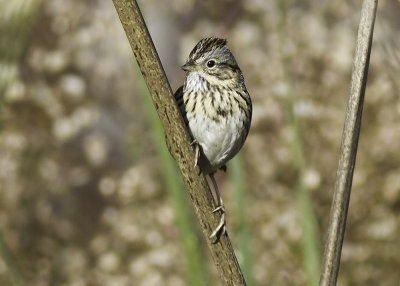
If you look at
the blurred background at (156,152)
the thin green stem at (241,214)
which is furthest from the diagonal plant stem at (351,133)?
the blurred background at (156,152)

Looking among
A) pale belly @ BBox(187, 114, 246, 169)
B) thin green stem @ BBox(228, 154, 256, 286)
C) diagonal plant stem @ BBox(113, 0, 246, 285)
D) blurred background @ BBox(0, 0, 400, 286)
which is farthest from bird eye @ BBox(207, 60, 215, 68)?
blurred background @ BBox(0, 0, 400, 286)

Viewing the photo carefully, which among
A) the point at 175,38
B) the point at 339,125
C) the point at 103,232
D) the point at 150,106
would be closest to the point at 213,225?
the point at 150,106

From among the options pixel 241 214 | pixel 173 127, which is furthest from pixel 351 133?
pixel 241 214

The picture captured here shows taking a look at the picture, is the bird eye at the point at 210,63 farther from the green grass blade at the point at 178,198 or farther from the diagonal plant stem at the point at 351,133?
the diagonal plant stem at the point at 351,133

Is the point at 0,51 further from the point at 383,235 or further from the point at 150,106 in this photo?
the point at 383,235

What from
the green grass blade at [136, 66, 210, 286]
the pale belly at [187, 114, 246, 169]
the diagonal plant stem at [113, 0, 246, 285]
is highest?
the pale belly at [187, 114, 246, 169]

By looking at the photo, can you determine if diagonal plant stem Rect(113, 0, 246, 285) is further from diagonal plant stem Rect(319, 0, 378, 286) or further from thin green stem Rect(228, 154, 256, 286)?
thin green stem Rect(228, 154, 256, 286)
